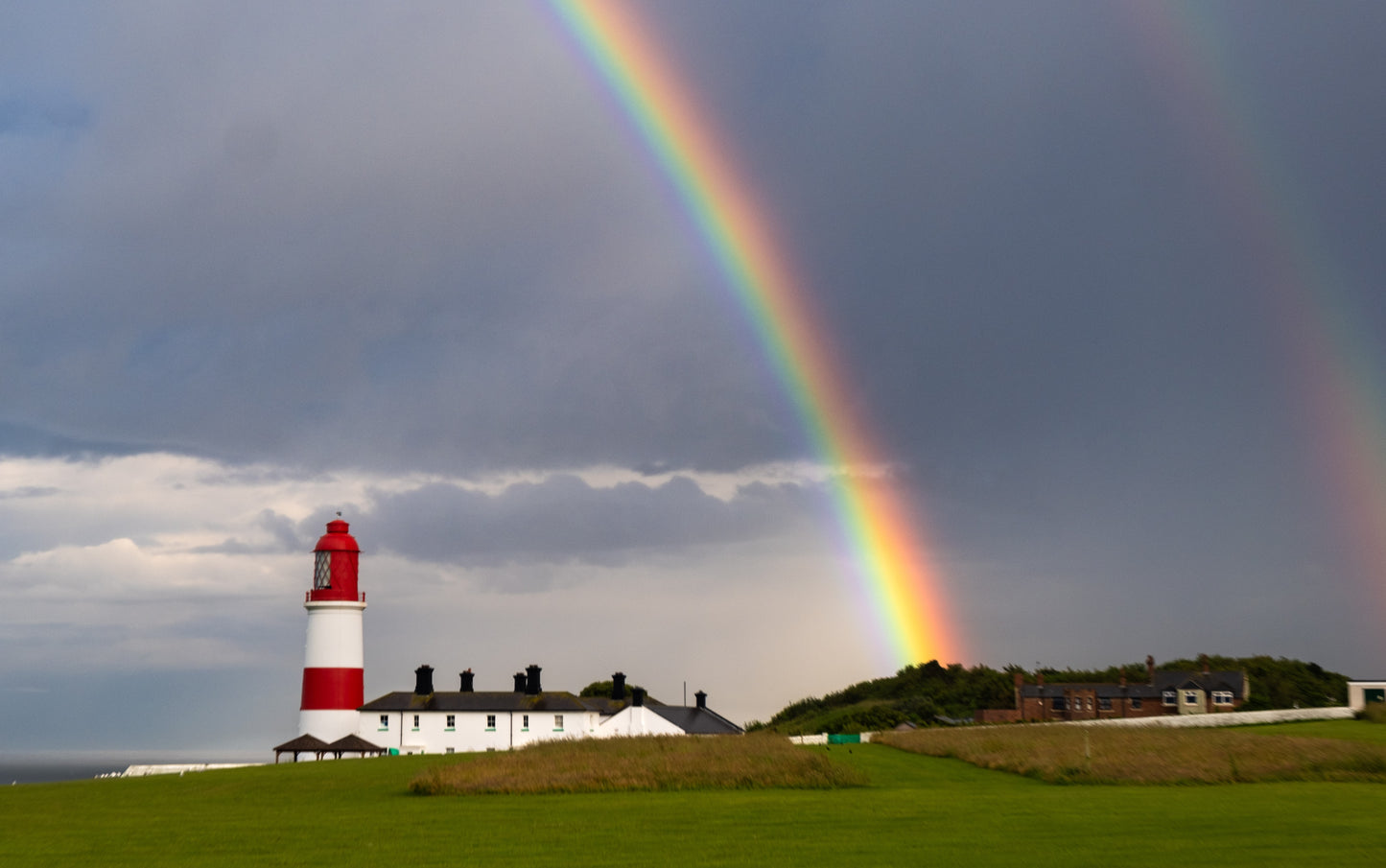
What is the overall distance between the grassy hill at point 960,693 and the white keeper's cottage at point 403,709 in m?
16.0

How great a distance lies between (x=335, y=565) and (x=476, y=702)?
11610 mm

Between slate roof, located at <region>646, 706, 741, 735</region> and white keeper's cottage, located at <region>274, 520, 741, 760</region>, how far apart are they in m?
0.13

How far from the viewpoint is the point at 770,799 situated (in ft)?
111

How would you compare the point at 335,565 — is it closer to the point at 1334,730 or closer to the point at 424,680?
the point at 424,680

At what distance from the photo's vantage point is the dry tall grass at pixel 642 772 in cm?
3788

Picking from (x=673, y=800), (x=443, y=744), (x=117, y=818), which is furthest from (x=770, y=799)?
(x=443, y=744)

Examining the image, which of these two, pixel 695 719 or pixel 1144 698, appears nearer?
pixel 695 719

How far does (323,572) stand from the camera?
2793 inches

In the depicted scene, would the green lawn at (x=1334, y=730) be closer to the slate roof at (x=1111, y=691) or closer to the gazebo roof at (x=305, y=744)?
the slate roof at (x=1111, y=691)

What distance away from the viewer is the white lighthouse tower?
69.4 metres

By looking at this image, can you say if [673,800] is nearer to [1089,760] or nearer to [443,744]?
[1089,760]

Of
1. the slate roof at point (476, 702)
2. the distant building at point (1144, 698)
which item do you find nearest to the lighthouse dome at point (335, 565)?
the slate roof at point (476, 702)

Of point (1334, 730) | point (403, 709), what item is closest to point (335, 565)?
point (403, 709)

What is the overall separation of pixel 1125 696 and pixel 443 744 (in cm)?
5281
